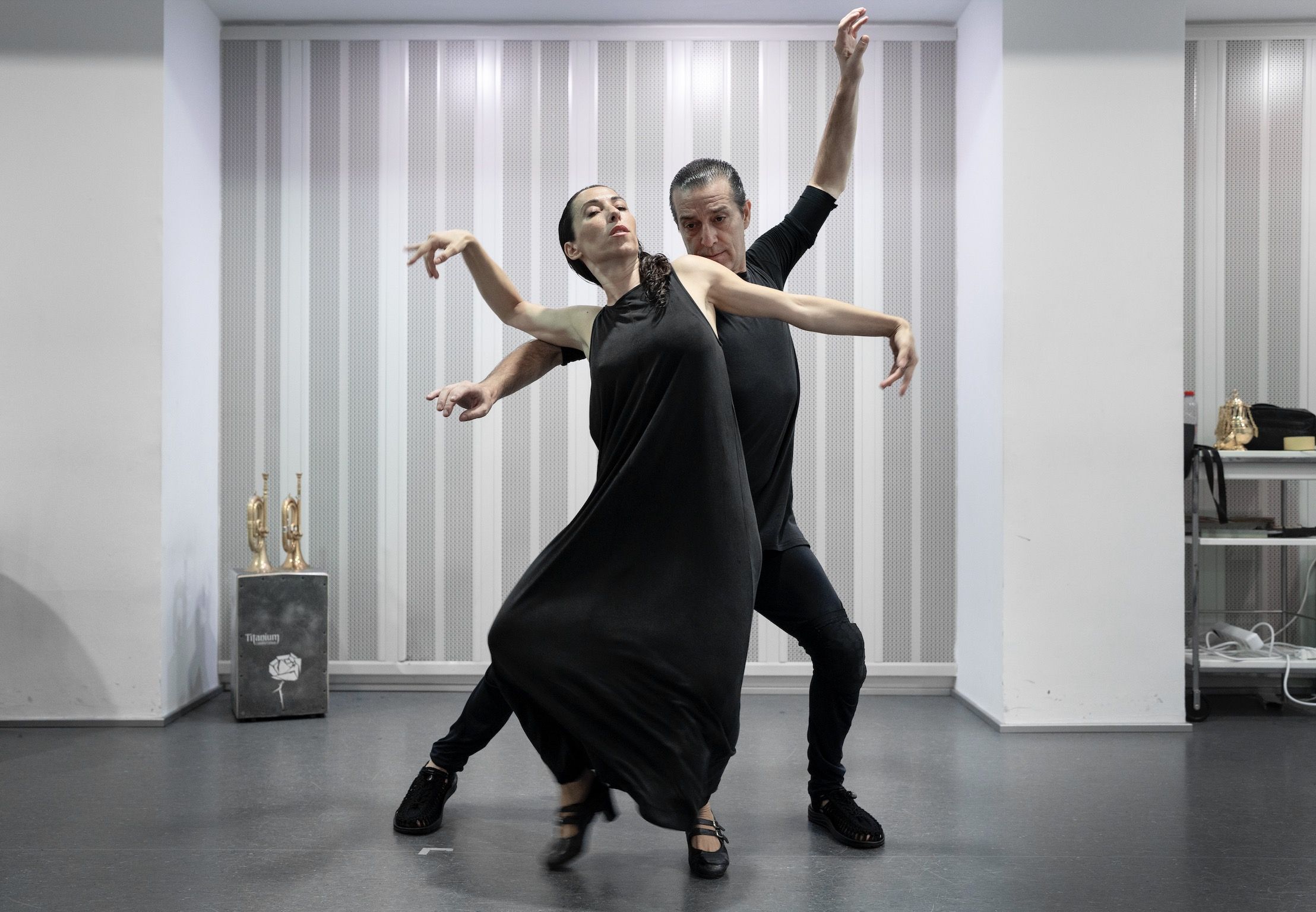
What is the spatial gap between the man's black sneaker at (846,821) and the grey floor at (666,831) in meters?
0.04

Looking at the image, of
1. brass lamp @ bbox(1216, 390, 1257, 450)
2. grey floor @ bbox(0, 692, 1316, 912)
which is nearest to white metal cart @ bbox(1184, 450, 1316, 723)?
brass lamp @ bbox(1216, 390, 1257, 450)

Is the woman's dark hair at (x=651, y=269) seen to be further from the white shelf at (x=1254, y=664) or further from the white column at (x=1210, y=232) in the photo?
the white column at (x=1210, y=232)

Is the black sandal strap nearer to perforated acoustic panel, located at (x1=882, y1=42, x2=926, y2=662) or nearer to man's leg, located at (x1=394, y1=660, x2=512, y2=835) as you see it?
man's leg, located at (x1=394, y1=660, x2=512, y2=835)

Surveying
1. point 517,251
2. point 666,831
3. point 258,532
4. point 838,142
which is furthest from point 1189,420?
point 258,532

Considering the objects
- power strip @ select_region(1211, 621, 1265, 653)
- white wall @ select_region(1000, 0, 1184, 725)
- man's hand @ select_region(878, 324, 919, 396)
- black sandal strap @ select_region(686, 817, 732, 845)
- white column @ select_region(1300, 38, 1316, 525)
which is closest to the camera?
man's hand @ select_region(878, 324, 919, 396)

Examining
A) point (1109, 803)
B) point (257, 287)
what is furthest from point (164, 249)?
point (1109, 803)

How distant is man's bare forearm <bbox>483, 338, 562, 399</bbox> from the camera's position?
2412mm

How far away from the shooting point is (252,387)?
4332 millimetres

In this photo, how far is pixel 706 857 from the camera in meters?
2.27

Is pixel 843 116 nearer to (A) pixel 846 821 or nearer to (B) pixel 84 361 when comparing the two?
(A) pixel 846 821

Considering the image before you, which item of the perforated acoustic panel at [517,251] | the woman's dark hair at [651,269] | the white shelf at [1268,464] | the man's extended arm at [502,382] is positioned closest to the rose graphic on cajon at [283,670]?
the perforated acoustic panel at [517,251]

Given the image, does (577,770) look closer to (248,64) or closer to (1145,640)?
(1145,640)

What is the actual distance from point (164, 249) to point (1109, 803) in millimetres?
3554

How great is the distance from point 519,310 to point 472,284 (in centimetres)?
195
